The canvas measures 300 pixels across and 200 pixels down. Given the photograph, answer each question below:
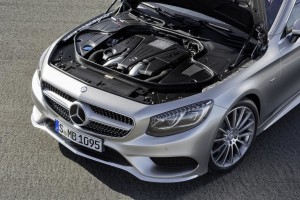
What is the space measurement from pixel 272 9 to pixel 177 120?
5.37ft

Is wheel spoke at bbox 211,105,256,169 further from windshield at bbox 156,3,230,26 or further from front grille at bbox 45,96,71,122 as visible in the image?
front grille at bbox 45,96,71,122

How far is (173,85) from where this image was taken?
4.05 metres

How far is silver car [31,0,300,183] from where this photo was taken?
3.91 metres

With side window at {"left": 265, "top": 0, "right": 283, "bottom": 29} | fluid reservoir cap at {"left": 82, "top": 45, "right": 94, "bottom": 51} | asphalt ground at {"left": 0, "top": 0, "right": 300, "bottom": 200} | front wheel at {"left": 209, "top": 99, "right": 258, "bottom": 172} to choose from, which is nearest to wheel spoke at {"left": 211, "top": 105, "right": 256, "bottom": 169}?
front wheel at {"left": 209, "top": 99, "right": 258, "bottom": 172}

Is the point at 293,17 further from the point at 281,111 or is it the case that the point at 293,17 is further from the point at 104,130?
the point at 104,130

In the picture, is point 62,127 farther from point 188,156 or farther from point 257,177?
point 257,177

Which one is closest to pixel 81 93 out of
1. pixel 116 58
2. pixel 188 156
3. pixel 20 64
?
pixel 116 58

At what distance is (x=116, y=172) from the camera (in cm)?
446

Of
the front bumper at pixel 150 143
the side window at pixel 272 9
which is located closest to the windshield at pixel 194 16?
the side window at pixel 272 9

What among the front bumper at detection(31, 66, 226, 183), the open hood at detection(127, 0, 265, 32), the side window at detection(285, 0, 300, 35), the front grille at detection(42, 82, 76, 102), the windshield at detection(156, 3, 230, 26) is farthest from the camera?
the windshield at detection(156, 3, 230, 26)

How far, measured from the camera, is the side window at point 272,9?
464cm

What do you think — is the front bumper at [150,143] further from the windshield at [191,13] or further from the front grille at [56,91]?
the windshield at [191,13]

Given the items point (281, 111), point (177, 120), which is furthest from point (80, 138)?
point (281, 111)

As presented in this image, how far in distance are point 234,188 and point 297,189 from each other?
57cm
